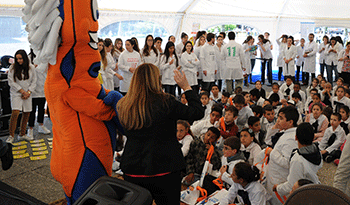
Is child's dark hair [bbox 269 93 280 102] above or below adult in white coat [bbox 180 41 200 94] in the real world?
below

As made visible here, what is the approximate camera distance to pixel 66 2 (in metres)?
2.34

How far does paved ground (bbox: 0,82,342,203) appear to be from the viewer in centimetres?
364

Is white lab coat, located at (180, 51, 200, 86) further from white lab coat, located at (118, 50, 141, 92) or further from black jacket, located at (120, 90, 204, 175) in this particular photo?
black jacket, located at (120, 90, 204, 175)

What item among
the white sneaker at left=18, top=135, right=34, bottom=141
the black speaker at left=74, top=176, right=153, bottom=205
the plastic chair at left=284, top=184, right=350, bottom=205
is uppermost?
the plastic chair at left=284, top=184, right=350, bottom=205

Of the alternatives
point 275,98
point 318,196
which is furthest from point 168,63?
point 318,196

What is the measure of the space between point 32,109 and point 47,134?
46 cm

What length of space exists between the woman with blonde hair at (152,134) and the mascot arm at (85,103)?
0.29m

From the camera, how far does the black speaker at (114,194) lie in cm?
95

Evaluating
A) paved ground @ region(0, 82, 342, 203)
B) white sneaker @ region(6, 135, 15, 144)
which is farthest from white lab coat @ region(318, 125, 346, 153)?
white sneaker @ region(6, 135, 15, 144)

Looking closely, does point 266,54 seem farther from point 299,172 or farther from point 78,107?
point 78,107

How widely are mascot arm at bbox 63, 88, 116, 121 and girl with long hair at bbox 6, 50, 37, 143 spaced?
3139mm

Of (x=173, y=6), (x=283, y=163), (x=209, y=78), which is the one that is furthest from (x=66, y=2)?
(x=173, y=6)

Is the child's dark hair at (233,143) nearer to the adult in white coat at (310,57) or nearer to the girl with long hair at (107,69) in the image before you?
the girl with long hair at (107,69)

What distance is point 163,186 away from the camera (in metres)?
2.11
